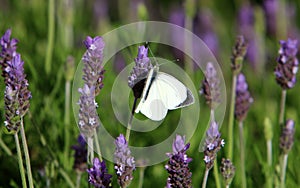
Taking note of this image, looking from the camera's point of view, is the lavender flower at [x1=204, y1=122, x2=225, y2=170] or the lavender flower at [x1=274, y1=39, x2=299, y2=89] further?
the lavender flower at [x1=274, y1=39, x2=299, y2=89]

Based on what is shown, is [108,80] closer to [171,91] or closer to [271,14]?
[171,91]

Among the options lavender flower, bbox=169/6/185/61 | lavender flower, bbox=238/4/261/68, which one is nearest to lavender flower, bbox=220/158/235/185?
lavender flower, bbox=169/6/185/61

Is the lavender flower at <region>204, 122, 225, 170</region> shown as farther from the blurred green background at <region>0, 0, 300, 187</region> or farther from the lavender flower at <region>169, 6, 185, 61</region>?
the lavender flower at <region>169, 6, 185, 61</region>

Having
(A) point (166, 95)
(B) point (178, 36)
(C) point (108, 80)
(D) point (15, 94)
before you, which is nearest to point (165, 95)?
(A) point (166, 95)

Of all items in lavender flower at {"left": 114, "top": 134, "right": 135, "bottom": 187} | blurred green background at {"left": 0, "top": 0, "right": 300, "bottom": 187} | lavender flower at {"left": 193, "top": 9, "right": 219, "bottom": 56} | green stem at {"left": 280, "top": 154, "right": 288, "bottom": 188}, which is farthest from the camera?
lavender flower at {"left": 193, "top": 9, "right": 219, "bottom": 56}

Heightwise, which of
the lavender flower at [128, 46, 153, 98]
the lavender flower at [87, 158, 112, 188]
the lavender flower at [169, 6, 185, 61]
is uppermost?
the lavender flower at [169, 6, 185, 61]

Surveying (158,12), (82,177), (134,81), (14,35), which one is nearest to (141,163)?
(82,177)

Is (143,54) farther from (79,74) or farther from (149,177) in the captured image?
(149,177)

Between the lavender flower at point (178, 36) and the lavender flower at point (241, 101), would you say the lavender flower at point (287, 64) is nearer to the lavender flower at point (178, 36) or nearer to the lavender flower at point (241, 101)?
the lavender flower at point (241, 101)
